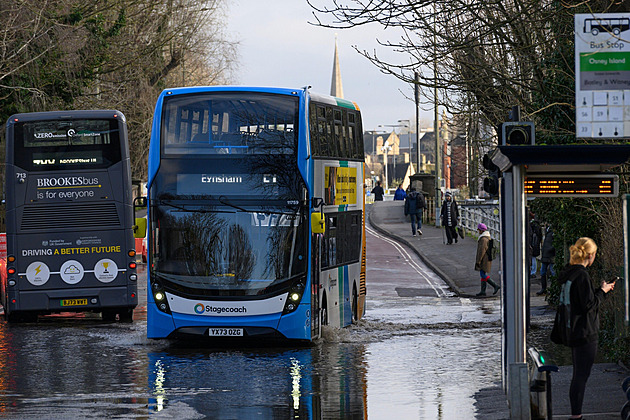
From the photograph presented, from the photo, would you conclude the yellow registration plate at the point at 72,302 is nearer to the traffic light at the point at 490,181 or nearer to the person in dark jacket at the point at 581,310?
the traffic light at the point at 490,181

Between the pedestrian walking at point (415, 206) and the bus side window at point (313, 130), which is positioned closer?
the bus side window at point (313, 130)

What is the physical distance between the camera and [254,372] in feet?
49.6

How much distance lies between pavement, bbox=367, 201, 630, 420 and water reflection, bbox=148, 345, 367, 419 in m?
1.62

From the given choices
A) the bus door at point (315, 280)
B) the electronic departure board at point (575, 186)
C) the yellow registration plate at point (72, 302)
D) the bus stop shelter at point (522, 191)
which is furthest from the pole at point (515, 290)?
the yellow registration plate at point (72, 302)

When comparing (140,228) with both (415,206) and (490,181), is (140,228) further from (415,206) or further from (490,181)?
(415,206)

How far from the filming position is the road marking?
29831 mm

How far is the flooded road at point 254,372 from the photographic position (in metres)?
12.1

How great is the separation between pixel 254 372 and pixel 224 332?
2080 millimetres

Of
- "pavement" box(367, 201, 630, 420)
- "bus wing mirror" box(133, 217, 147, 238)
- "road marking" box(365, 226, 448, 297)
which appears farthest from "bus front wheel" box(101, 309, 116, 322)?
"road marking" box(365, 226, 448, 297)

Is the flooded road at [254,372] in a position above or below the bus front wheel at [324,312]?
below

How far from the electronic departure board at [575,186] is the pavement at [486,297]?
2165 millimetres

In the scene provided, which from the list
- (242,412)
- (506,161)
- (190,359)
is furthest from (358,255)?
(506,161)

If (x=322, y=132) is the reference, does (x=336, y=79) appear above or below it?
above

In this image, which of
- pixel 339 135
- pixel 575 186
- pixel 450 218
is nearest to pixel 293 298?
pixel 339 135
